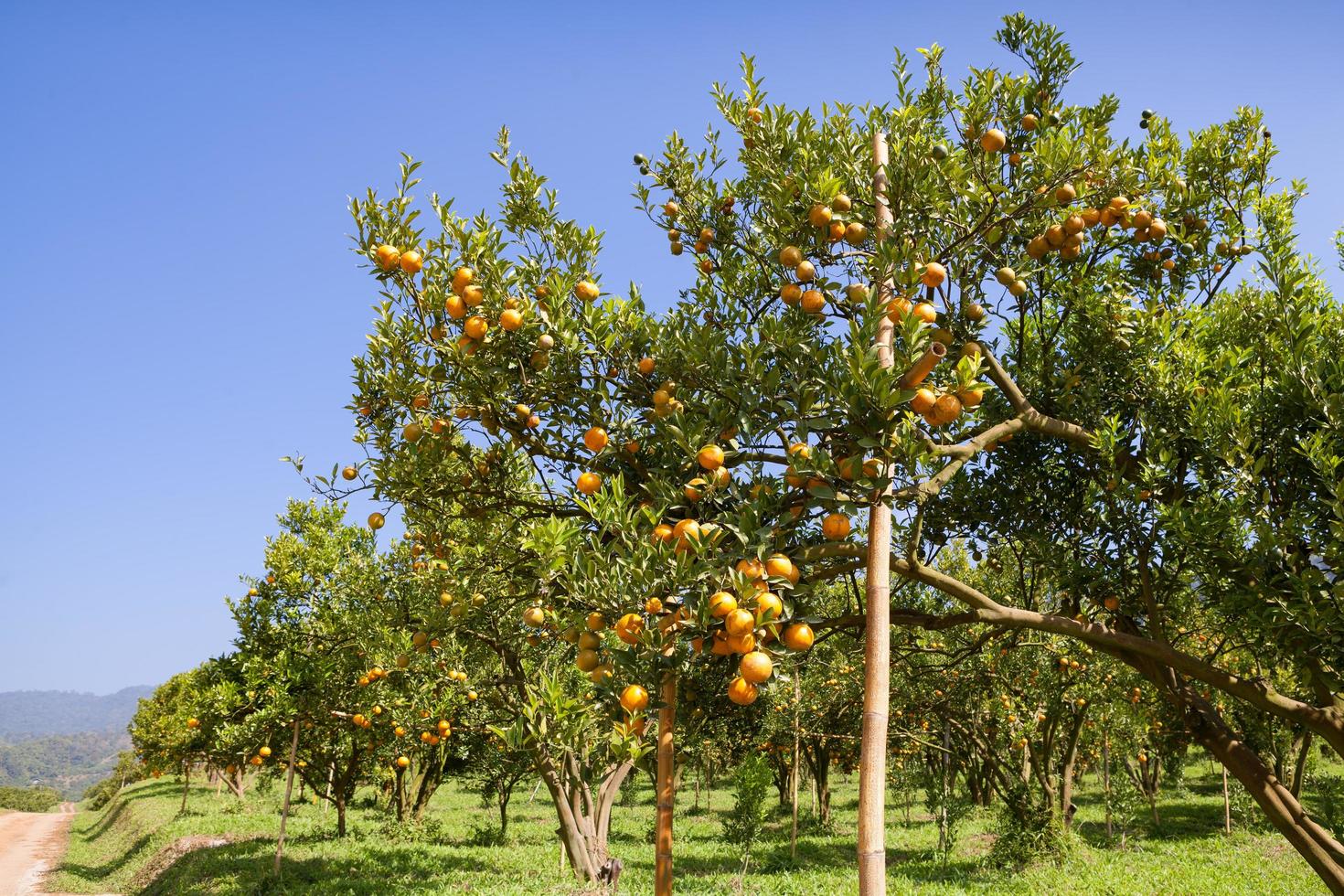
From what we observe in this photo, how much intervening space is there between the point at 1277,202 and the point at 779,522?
447 centimetres

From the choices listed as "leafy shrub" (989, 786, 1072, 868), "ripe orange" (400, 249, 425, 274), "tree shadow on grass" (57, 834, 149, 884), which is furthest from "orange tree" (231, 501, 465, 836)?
"leafy shrub" (989, 786, 1072, 868)

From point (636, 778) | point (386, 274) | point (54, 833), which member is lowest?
point (54, 833)

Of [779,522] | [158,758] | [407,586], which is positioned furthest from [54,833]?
[779,522]

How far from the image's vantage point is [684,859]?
57.1ft

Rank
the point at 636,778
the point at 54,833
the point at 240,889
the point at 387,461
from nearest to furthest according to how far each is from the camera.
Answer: the point at 387,461, the point at 240,889, the point at 54,833, the point at 636,778

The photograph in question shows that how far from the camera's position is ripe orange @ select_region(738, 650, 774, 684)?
266 cm

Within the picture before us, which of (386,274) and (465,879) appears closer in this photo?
(386,274)

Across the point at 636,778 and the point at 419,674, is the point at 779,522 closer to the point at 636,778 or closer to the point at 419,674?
the point at 419,674

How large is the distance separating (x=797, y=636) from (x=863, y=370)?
105cm

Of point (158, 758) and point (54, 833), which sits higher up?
point (158, 758)

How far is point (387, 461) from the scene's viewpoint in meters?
4.50

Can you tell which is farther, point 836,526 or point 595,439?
point 595,439

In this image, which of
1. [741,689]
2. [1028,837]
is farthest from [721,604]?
[1028,837]

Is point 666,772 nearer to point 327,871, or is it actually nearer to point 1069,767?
point 327,871
